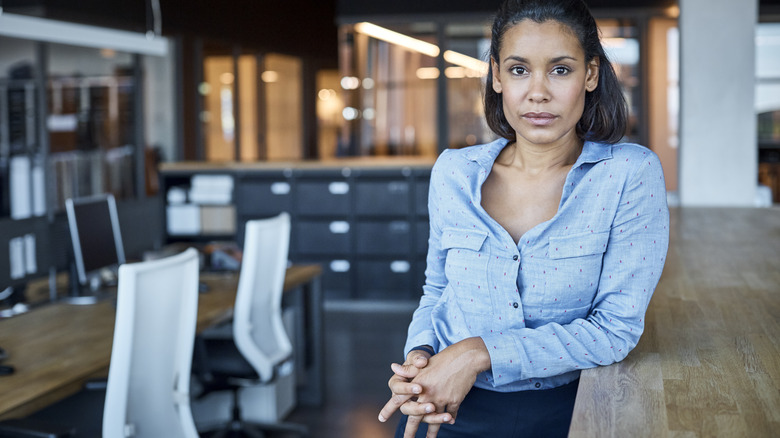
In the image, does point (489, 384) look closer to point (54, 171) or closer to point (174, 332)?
point (174, 332)

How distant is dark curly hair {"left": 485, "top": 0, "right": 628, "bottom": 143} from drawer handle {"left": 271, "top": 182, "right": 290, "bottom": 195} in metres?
5.68

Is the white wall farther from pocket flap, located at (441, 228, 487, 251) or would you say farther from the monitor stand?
pocket flap, located at (441, 228, 487, 251)

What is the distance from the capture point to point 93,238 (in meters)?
3.83

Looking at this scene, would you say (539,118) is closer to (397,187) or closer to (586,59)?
(586,59)

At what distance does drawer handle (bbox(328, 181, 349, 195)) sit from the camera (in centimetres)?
704

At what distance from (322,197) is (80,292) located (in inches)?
139

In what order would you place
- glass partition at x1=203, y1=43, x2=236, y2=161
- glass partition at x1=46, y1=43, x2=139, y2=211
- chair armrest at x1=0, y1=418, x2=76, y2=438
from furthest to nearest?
glass partition at x1=203, y1=43, x2=236, y2=161 < glass partition at x1=46, y1=43, x2=139, y2=211 < chair armrest at x1=0, y1=418, x2=76, y2=438

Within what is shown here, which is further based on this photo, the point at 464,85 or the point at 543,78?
the point at 464,85

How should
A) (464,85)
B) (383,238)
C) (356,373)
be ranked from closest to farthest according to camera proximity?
(356,373) < (383,238) < (464,85)

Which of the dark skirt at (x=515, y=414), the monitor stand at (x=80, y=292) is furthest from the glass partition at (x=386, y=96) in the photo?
the dark skirt at (x=515, y=414)

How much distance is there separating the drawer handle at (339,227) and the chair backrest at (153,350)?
14.2 feet

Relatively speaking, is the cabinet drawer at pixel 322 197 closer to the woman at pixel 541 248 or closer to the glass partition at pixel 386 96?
the glass partition at pixel 386 96

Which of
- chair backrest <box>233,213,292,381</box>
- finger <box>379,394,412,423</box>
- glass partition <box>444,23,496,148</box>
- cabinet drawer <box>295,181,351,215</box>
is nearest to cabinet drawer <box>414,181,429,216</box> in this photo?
cabinet drawer <box>295,181,351,215</box>

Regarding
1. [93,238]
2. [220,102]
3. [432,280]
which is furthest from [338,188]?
[432,280]
